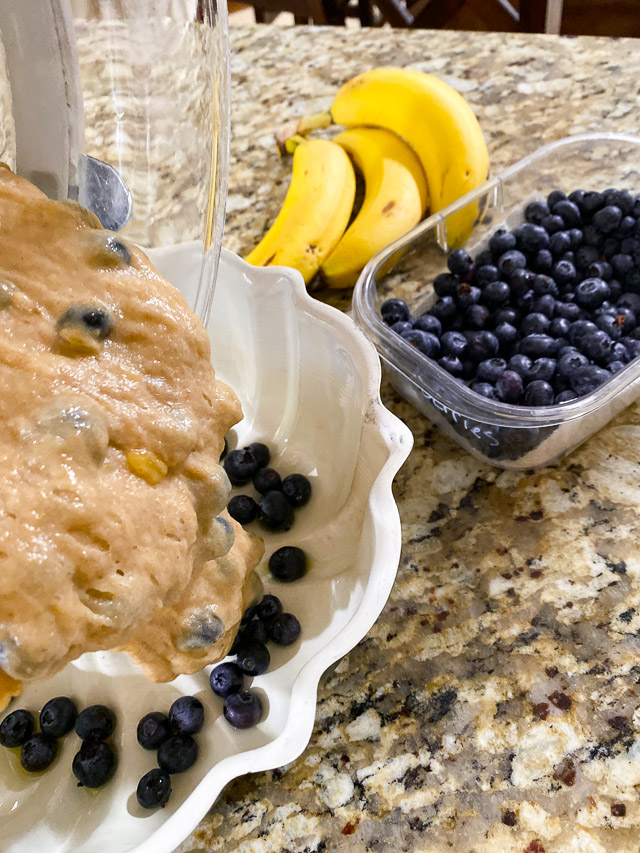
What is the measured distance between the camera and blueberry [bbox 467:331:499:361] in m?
0.85

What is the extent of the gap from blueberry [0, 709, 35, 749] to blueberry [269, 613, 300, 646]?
22 cm

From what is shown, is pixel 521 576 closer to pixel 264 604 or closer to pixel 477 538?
pixel 477 538

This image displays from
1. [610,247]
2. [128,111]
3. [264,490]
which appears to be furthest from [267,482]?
[610,247]

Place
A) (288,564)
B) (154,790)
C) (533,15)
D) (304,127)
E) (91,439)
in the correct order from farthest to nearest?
(533,15)
(304,127)
(288,564)
(154,790)
(91,439)

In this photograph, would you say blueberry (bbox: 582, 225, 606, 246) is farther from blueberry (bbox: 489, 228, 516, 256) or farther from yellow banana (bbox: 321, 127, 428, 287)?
yellow banana (bbox: 321, 127, 428, 287)

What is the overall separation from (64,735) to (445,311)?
65cm

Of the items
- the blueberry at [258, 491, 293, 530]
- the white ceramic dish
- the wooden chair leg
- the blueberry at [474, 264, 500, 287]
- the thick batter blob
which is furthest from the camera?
the wooden chair leg

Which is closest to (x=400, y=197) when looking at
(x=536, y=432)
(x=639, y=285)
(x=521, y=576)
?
(x=639, y=285)

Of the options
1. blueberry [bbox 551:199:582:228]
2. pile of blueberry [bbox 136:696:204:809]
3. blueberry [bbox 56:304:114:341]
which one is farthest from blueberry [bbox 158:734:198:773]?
blueberry [bbox 551:199:582:228]

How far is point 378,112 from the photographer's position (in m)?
1.11

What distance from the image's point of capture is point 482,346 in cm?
85

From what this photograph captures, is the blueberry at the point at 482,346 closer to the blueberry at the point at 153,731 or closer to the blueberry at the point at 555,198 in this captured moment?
the blueberry at the point at 555,198

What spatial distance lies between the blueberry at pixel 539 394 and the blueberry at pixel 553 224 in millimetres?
291

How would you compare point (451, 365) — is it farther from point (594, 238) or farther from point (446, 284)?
point (594, 238)
